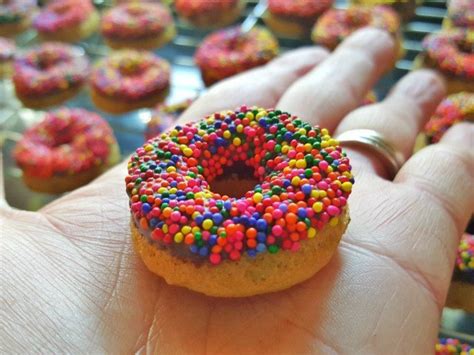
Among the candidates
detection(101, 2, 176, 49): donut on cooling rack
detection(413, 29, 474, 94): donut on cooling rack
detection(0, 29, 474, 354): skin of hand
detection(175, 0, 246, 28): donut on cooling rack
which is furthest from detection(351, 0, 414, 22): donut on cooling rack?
detection(0, 29, 474, 354): skin of hand

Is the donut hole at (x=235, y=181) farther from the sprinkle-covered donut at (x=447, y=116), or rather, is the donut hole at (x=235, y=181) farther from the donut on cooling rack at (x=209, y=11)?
the donut on cooling rack at (x=209, y=11)

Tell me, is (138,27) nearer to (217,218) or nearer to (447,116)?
(447,116)

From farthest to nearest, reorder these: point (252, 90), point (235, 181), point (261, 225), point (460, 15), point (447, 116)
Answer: point (460, 15) → point (447, 116) → point (252, 90) → point (235, 181) → point (261, 225)

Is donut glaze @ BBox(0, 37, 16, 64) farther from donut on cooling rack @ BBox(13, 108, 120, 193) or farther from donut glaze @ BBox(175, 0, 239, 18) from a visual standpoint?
donut glaze @ BBox(175, 0, 239, 18)

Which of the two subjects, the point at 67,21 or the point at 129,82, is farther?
the point at 67,21

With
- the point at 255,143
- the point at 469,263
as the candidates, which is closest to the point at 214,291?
the point at 255,143

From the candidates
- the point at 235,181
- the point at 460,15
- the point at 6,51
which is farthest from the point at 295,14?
the point at 235,181

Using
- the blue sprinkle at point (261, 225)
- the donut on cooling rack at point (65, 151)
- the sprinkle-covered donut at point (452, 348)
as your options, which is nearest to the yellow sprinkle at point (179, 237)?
the blue sprinkle at point (261, 225)
